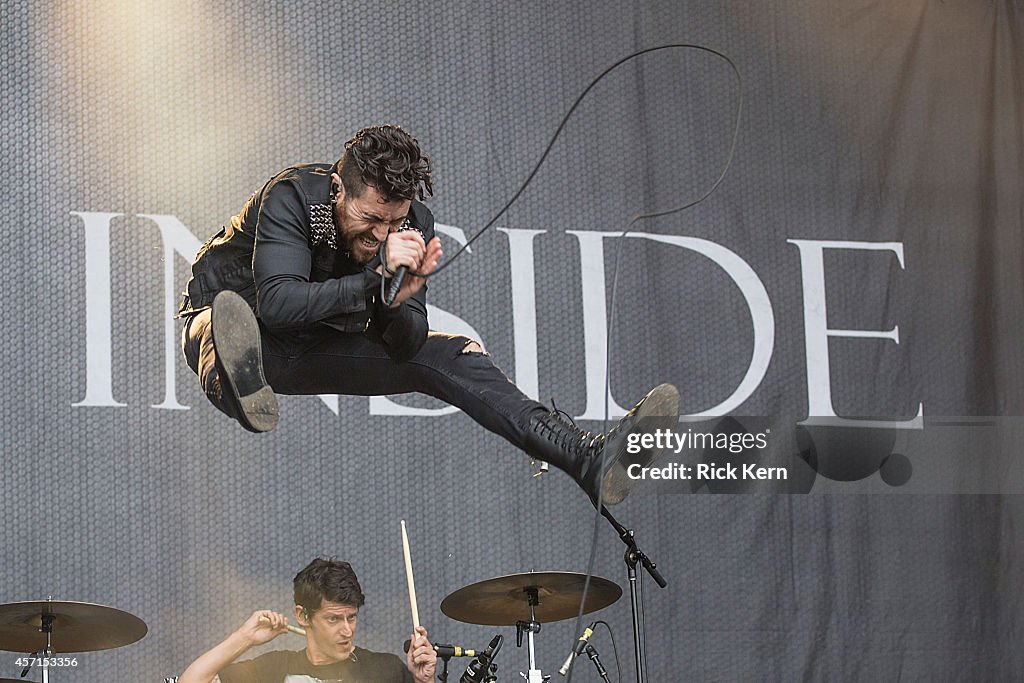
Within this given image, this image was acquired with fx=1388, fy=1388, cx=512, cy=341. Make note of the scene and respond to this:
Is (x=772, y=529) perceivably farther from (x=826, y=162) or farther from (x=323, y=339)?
(x=323, y=339)

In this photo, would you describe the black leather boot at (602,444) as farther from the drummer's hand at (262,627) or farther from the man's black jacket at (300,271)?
the drummer's hand at (262,627)

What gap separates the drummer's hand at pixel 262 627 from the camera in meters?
4.24

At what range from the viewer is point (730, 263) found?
5340 millimetres

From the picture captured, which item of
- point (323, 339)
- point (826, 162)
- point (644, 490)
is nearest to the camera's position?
point (323, 339)

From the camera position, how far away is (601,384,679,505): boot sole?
333 cm

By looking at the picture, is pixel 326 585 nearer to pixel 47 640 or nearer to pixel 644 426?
pixel 47 640

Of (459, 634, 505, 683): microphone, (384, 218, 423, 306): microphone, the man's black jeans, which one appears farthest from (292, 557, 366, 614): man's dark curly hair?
(384, 218, 423, 306): microphone

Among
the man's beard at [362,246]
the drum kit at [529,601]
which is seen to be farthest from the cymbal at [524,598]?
the man's beard at [362,246]

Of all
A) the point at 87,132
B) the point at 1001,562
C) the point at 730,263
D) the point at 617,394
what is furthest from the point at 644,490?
the point at 87,132

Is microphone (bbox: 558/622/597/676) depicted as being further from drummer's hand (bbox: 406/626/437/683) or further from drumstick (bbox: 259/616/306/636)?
drumstick (bbox: 259/616/306/636)

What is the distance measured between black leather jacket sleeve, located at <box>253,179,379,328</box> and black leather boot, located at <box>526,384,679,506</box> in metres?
0.58

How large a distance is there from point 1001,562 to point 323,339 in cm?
312

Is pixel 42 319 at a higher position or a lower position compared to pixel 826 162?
lower

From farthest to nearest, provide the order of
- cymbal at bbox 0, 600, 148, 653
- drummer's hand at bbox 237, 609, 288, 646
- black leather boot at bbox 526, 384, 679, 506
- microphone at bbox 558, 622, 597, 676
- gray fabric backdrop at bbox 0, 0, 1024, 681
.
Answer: gray fabric backdrop at bbox 0, 0, 1024, 681 < drummer's hand at bbox 237, 609, 288, 646 < cymbal at bbox 0, 600, 148, 653 < microphone at bbox 558, 622, 597, 676 < black leather boot at bbox 526, 384, 679, 506
